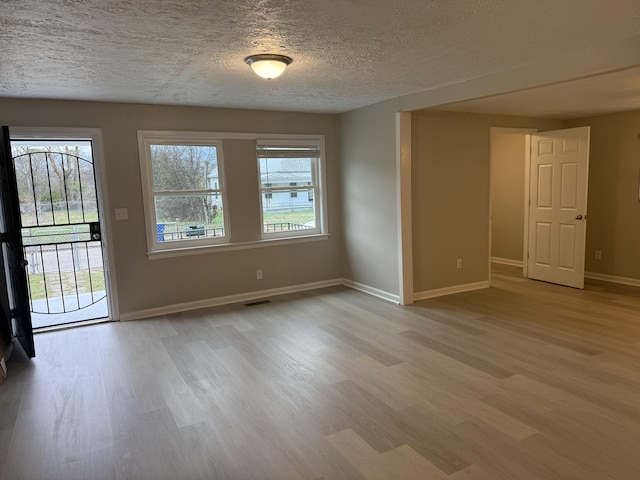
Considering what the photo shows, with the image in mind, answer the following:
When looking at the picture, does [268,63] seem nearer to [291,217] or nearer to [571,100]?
[291,217]

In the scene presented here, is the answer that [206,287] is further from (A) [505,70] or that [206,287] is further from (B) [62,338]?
(A) [505,70]

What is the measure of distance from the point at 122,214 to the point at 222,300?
4.96ft

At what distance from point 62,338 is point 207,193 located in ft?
6.97

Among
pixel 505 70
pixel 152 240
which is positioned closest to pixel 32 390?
pixel 152 240

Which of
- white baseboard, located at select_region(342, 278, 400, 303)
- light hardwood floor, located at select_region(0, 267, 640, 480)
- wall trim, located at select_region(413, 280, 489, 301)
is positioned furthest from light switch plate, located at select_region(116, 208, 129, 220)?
wall trim, located at select_region(413, 280, 489, 301)

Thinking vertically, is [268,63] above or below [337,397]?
above

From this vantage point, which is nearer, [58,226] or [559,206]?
[58,226]

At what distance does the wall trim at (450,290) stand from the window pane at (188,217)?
8.30ft

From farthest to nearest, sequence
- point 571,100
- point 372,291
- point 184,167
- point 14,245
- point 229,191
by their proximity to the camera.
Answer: point 372,291
point 229,191
point 184,167
point 571,100
point 14,245

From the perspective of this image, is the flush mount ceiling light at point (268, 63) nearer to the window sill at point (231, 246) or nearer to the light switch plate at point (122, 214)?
the light switch plate at point (122, 214)

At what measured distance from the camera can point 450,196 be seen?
530cm

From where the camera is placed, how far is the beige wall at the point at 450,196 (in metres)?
5.08

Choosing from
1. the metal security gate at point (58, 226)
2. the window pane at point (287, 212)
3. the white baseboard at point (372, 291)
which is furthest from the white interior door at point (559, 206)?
the metal security gate at point (58, 226)

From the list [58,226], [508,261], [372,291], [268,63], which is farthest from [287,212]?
[508,261]
